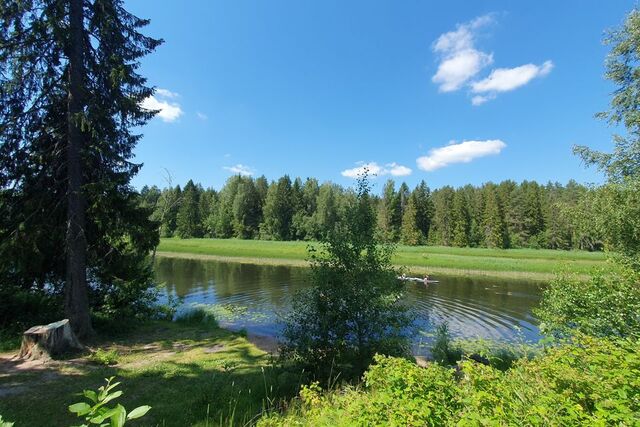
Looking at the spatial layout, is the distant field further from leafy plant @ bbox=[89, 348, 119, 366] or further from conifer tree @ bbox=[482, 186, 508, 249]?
leafy plant @ bbox=[89, 348, 119, 366]

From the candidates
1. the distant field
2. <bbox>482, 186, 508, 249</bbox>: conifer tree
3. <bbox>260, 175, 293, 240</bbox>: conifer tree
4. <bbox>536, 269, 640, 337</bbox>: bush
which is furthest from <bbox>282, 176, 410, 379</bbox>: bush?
<bbox>260, 175, 293, 240</bbox>: conifer tree

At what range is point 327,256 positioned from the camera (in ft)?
28.8

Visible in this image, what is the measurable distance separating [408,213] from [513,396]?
7576 cm

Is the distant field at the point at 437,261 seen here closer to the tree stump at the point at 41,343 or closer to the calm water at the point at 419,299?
the calm water at the point at 419,299

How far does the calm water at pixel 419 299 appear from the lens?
17250mm

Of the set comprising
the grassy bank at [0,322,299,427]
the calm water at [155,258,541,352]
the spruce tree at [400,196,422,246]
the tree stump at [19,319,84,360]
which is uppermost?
the spruce tree at [400,196,422,246]

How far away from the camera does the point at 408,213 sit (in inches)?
3034

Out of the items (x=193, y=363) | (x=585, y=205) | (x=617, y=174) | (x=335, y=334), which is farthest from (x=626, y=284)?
(x=193, y=363)

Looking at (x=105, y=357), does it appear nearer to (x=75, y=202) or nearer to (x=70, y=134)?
(x=75, y=202)

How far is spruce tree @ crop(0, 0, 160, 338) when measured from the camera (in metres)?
10.1

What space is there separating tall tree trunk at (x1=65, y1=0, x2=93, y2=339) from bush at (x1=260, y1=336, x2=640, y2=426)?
960 cm

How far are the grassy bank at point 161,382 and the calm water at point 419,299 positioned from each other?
3290 millimetres

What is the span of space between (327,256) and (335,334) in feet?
6.38

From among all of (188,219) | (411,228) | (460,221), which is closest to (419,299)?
(411,228)
